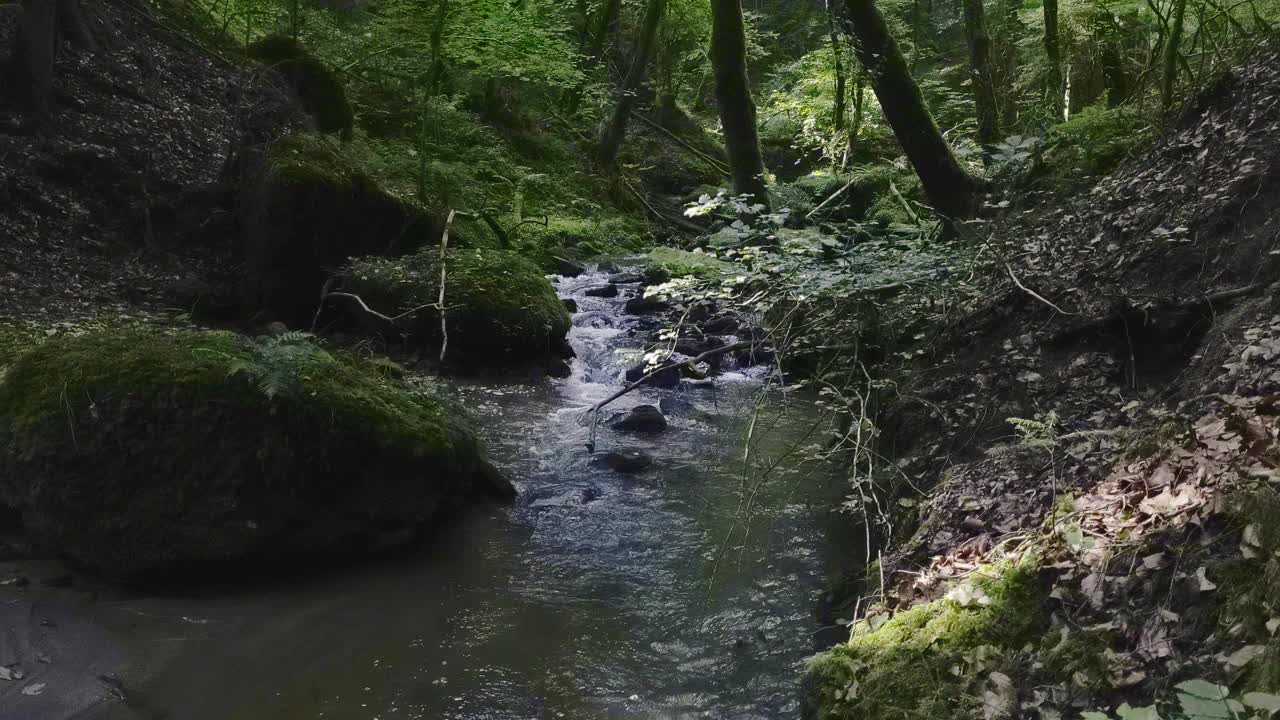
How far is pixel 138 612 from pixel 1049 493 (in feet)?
15.5

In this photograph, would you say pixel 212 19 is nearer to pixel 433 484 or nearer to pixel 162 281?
pixel 162 281

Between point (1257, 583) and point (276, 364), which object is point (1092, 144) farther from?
point (276, 364)

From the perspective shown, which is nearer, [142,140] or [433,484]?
[433,484]

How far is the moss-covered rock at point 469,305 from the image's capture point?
9.72 meters

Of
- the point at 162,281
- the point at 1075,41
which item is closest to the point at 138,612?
the point at 162,281

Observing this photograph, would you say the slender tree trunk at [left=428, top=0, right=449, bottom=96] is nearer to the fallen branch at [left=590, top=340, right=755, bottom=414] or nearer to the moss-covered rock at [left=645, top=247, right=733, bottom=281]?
the moss-covered rock at [left=645, top=247, right=733, bottom=281]

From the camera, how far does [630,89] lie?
18.9 m

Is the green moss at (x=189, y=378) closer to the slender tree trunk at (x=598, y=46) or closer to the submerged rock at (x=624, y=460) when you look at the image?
the submerged rock at (x=624, y=460)

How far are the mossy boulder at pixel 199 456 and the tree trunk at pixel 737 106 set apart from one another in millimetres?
4225

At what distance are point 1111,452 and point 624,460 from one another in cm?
429

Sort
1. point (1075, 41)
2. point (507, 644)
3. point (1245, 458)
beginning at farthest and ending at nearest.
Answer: point (1075, 41)
point (507, 644)
point (1245, 458)

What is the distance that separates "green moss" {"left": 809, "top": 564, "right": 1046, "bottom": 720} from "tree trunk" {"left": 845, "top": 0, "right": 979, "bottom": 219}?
15.3 feet

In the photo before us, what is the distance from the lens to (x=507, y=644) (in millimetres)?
4660

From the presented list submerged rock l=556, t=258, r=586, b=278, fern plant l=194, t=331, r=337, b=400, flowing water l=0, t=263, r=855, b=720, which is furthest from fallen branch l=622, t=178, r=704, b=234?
fern plant l=194, t=331, r=337, b=400
